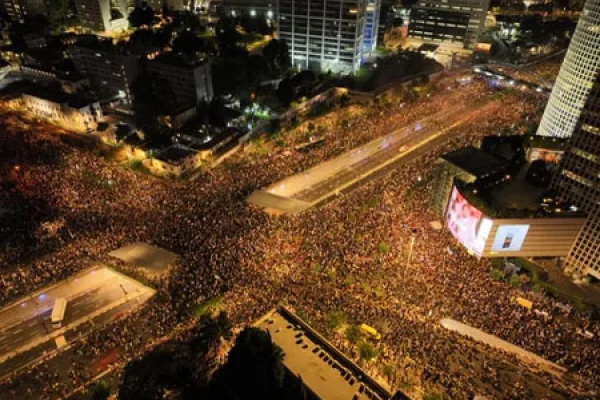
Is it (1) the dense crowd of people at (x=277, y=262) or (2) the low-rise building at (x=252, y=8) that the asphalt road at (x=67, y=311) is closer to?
(1) the dense crowd of people at (x=277, y=262)

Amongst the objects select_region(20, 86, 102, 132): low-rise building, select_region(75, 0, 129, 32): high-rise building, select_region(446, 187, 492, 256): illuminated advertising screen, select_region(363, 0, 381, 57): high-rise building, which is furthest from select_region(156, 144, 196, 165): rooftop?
select_region(75, 0, 129, 32): high-rise building

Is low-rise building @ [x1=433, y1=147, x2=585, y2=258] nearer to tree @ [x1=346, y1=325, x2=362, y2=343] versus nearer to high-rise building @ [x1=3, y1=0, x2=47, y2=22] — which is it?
tree @ [x1=346, y1=325, x2=362, y2=343]

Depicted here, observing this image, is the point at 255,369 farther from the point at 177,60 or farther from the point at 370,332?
the point at 177,60

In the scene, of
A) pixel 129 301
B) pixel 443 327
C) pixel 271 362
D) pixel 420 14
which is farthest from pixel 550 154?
pixel 420 14

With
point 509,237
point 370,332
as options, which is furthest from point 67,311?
point 509,237

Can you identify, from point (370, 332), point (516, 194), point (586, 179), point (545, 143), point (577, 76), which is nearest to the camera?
point (370, 332)

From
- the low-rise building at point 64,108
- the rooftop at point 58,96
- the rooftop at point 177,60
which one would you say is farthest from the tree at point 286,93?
the rooftop at point 58,96
